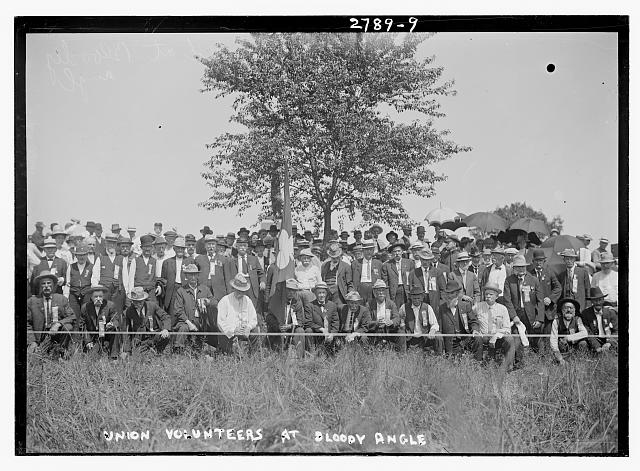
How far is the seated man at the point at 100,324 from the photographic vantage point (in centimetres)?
880

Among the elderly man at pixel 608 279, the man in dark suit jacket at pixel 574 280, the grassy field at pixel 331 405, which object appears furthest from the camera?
the man in dark suit jacket at pixel 574 280

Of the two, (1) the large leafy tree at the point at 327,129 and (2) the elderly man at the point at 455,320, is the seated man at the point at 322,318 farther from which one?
(2) the elderly man at the point at 455,320

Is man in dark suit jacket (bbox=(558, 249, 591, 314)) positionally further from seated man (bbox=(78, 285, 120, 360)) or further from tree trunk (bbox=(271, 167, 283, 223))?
seated man (bbox=(78, 285, 120, 360))

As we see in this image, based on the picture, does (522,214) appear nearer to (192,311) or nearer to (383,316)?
(383,316)

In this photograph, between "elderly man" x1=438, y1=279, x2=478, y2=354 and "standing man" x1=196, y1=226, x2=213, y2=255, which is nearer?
"elderly man" x1=438, y1=279, x2=478, y2=354

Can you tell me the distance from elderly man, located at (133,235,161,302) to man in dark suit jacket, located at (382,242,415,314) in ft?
9.12

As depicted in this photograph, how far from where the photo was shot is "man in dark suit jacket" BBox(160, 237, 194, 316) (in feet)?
29.2

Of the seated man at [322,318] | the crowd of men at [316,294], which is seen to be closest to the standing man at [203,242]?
the crowd of men at [316,294]

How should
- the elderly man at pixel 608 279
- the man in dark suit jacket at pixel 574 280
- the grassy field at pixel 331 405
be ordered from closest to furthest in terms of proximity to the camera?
the grassy field at pixel 331 405 → the elderly man at pixel 608 279 → the man in dark suit jacket at pixel 574 280

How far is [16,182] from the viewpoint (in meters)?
8.78

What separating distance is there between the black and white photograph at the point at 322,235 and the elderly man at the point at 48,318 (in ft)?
0.08

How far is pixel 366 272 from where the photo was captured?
29.3 ft

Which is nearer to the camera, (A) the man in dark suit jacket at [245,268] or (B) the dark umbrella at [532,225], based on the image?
(B) the dark umbrella at [532,225]

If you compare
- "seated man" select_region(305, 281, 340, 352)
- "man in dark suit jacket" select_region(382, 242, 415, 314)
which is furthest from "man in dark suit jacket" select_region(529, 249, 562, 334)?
"seated man" select_region(305, 281, 340, 352)
